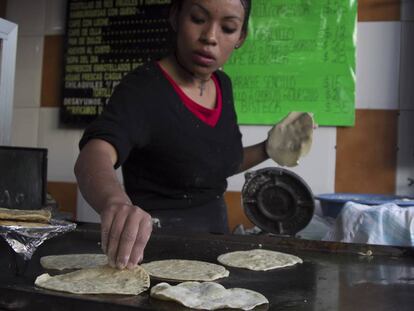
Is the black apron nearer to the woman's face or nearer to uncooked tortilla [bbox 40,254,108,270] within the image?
uncooked tortilla [bbox 40,254,108,270]

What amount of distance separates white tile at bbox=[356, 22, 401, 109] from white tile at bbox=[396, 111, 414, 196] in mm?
112

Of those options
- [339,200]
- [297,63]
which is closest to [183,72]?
[339,200]

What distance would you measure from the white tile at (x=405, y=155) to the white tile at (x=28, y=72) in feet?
7.87

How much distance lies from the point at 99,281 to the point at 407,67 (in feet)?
7.63

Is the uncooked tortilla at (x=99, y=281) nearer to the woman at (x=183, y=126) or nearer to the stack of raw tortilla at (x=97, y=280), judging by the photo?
the stack of raw tortilla at (x=97, y=280)

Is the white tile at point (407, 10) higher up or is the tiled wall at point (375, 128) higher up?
the white tile at point (407, 10)

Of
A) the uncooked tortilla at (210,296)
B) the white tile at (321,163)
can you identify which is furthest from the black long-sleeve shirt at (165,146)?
the white tile at (321,163)

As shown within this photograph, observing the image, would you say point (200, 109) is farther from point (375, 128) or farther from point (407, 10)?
point (407, 10)

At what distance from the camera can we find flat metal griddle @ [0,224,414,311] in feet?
3.24

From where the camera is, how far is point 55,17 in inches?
137

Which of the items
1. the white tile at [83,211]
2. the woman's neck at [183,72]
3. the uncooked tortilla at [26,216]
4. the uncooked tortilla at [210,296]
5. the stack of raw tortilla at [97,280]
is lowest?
the white tile at [83,211]

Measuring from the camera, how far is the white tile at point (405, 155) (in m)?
2.80

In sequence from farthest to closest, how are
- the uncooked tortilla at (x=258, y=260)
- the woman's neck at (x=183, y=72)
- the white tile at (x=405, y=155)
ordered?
the white tile at (x=405, y=155) < the woman's neck at (x=183, y=72) < the uncooked tortilla at (x=258, y=260)

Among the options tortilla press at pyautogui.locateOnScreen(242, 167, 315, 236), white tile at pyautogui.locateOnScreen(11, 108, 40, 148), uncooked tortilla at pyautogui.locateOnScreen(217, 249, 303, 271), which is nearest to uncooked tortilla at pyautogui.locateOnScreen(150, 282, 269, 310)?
uncooked tortilla at pyautogui.locateOnScreen(217, 249, 303, 271)
